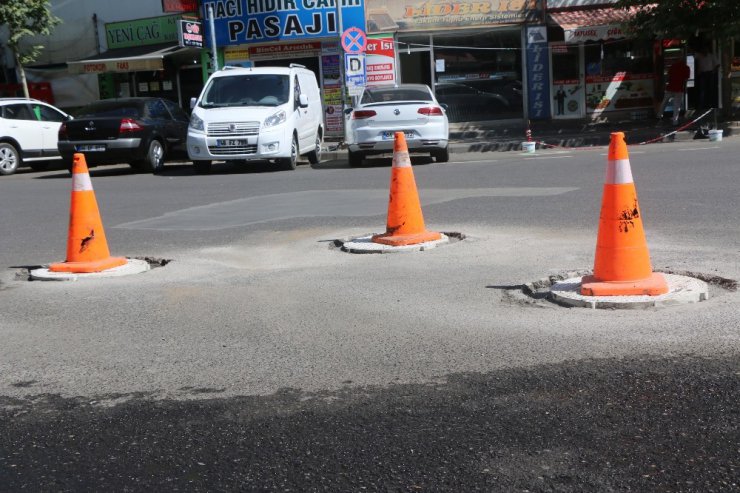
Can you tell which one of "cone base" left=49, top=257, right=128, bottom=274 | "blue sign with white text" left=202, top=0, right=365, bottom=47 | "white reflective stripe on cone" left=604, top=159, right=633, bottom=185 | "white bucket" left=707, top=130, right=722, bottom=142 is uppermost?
"blue sign with white text" left=202, top=0, right=365, bottom=47

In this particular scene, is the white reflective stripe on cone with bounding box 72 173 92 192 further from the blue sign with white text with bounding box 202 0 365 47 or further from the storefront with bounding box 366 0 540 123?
the storefront with bounding box 366 0 540 123

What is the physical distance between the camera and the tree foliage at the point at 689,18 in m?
21.3

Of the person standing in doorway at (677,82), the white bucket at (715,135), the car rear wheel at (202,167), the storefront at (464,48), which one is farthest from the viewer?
the storefront at (464,48)

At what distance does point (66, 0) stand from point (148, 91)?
4142 mm

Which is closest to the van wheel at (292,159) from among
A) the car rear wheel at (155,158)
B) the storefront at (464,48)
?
the car rear wheel at (155,158)

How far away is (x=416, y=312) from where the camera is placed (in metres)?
5.93

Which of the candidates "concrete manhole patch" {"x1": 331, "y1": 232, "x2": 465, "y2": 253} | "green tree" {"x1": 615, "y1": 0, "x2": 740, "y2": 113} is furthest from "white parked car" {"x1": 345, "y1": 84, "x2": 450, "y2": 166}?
"concrete manhole patch" {"x1": 331, "y1": 232, "x2": 465, "y2": 253}

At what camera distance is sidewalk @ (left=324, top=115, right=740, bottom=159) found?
73.0ft

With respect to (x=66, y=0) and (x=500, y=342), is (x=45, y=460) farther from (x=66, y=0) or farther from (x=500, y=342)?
(x=66, y=0)

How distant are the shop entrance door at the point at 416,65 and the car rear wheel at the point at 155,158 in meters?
9.50

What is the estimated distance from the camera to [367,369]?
15.4ft

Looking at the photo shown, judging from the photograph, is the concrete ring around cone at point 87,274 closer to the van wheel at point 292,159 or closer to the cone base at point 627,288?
the cone base at point 627,288

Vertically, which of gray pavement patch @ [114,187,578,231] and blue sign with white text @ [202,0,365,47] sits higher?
blue sign with white text @ [202,0,365,47]

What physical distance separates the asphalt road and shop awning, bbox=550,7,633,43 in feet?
55.5
